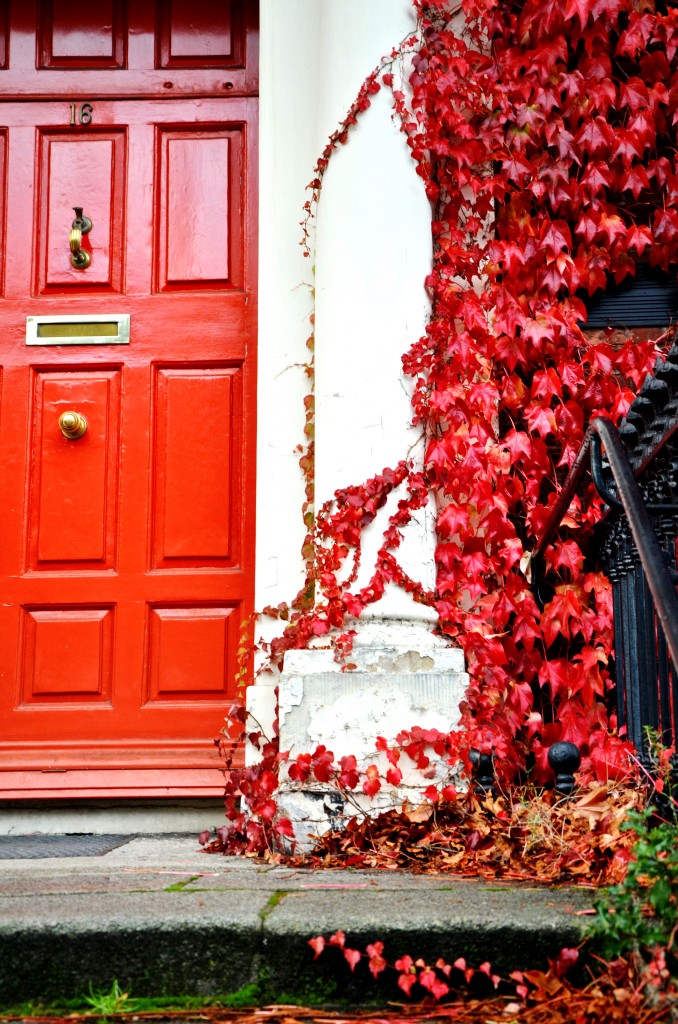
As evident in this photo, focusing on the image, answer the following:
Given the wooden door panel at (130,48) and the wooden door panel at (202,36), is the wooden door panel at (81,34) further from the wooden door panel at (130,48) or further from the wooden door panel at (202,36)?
the wooden door panel at (202,36)

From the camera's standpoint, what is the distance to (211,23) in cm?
374

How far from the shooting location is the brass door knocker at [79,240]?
3.59m

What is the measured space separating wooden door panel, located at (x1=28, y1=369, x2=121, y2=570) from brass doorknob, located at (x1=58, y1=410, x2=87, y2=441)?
2 centimetres

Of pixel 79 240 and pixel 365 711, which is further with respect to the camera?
pixel 79 240

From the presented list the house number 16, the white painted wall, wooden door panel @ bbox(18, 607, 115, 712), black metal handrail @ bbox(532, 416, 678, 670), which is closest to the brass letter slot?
the white painted wall

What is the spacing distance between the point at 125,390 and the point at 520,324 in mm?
1399

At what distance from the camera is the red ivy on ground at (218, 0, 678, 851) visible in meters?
3.01

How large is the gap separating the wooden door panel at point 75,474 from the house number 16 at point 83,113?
3.08ft

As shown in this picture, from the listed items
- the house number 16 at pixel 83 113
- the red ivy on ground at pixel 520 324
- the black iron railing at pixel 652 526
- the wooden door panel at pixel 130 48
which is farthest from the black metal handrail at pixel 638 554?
the house number 16 at pixel 83 113

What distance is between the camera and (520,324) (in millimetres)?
3275

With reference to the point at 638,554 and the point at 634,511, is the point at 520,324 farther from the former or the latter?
the point at 634,511

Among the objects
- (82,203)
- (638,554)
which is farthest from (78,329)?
(638,554)

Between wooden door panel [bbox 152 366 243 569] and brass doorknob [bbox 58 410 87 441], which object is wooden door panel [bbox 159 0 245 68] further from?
brass doorknob [bbox 58 410 87 441]

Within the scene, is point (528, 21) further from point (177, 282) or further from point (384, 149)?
point (177, 282)
